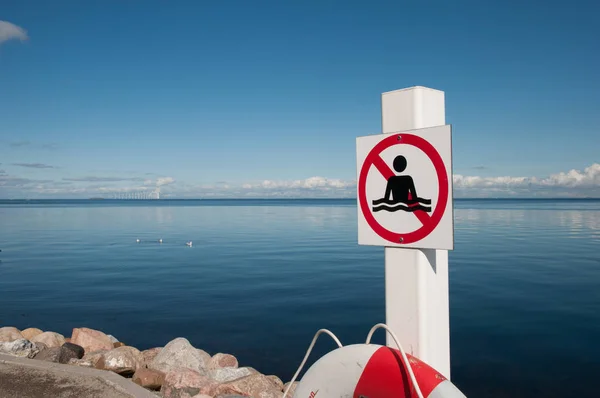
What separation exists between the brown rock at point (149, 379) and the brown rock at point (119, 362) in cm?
52

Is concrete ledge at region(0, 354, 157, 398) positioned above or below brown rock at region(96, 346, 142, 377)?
above

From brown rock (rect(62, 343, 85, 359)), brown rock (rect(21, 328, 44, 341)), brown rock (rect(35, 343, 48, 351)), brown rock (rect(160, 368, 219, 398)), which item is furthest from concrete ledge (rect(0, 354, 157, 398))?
brown rock (rect(21, 328, 44, 341))

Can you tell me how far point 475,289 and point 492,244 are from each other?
9545mm

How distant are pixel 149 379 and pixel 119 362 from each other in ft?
2.33

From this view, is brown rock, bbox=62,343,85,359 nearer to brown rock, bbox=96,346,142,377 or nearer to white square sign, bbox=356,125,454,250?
brown rock, bbox=96,346,142,377

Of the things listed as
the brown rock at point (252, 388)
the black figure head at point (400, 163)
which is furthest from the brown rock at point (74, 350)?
the black figure head at point (400, 163)

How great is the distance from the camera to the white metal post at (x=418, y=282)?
234cm

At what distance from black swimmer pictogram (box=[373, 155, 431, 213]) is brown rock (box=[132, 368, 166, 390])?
3.95 m

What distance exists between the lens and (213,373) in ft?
19.4

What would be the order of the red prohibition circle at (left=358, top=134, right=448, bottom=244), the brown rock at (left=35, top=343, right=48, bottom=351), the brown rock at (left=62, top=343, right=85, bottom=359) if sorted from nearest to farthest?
the red prohibition circle at (left=358, top=134, right=448, bottom=244), the brown rock at (left=62, top=343, right=85, bottom=359), the brown rock at (left=35, top=343, right=48, bottom=351)

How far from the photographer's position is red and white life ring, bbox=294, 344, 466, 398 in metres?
2.12

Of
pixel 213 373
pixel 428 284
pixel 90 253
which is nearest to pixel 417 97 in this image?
pixel 428 284

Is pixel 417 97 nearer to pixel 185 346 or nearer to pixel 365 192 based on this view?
pixel 365 192

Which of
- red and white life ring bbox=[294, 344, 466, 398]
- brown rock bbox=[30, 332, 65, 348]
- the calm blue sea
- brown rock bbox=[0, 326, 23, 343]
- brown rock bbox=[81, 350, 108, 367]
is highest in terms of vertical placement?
red and white life ring bbox=[294, 344, 466, 398]
